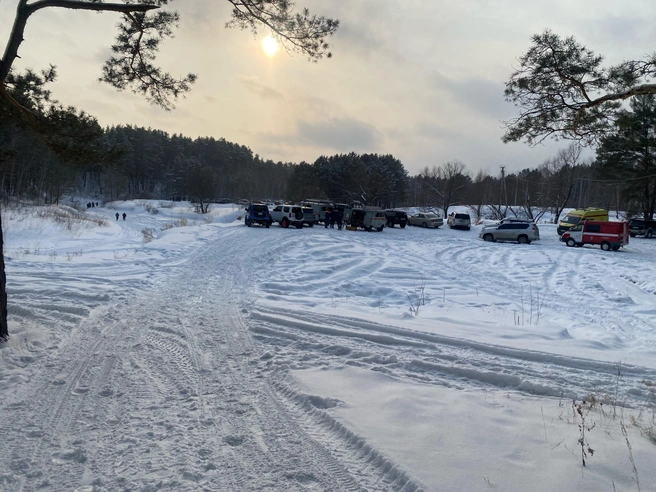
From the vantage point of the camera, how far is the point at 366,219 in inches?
1415

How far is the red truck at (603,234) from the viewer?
88.0ft

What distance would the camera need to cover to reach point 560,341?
7098 mm

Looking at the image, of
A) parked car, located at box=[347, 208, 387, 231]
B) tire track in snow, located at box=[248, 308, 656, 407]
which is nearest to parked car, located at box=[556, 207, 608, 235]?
parked car, located at box=[347, 208, 387, 231]

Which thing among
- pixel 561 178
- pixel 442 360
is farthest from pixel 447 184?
pixel 442 360

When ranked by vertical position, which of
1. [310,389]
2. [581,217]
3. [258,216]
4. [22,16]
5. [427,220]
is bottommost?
[310,389]

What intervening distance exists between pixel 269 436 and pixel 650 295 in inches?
586

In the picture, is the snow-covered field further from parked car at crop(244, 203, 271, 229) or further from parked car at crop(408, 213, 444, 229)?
parked car at crop(408, 213, 444, 229)

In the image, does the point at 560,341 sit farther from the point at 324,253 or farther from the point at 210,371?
the point at 324,253

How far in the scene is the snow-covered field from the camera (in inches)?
127

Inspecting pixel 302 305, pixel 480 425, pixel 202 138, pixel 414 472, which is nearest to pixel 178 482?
pixel 414 472

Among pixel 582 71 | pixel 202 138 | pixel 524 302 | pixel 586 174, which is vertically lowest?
pixel 524 302

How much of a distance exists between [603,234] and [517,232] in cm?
553

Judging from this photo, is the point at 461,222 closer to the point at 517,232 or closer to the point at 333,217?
the point at 517,232

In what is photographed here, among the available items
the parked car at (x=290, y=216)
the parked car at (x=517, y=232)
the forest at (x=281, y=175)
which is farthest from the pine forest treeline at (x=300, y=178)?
the parked car at (x=290, y=216)
